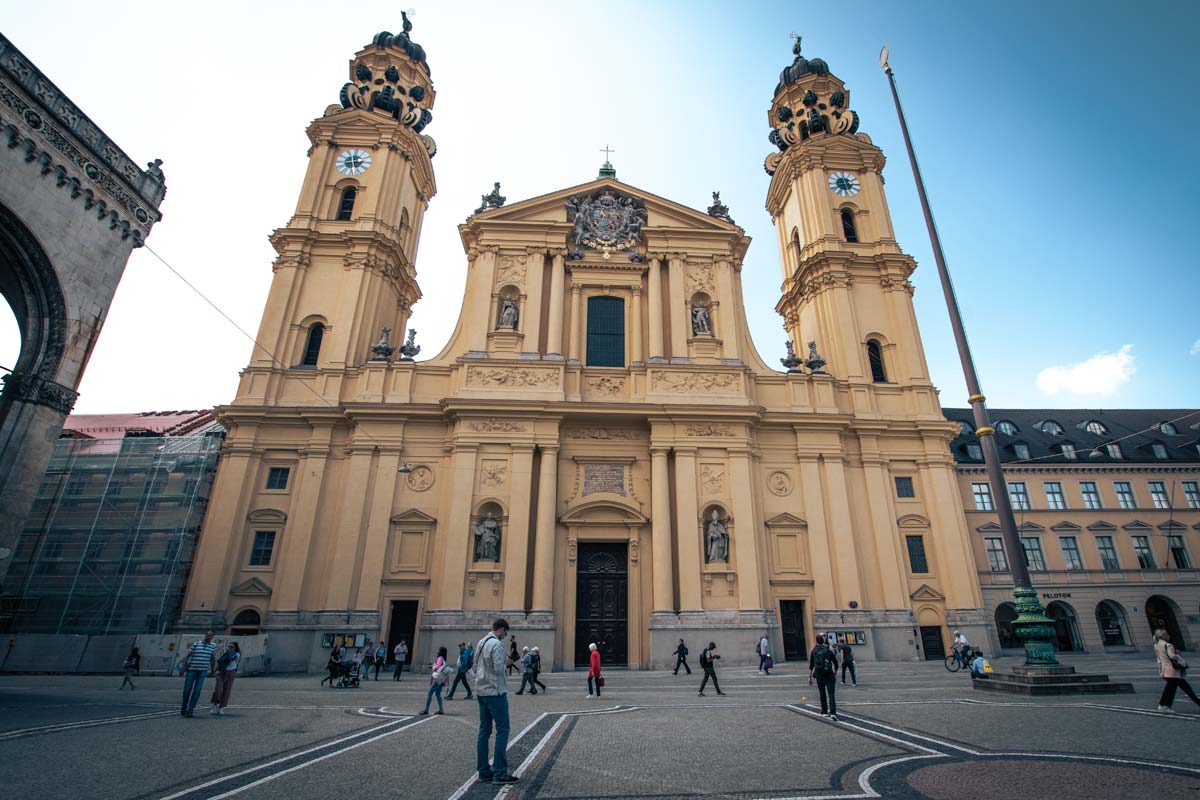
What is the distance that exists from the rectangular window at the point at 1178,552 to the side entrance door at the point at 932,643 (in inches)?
661

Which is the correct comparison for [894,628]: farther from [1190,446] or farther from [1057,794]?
[1190,446]

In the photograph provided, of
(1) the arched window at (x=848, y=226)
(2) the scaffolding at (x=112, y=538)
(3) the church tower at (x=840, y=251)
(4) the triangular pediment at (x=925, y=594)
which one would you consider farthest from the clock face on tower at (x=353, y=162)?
(4) the triangular pediment at (x=925, y=594)

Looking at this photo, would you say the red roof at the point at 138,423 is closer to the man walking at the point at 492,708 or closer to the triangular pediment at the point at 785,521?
the triangular pediment at the point at 785,521

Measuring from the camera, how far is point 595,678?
40.8 ft

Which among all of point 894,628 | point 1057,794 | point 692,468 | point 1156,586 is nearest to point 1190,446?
point 1156,586

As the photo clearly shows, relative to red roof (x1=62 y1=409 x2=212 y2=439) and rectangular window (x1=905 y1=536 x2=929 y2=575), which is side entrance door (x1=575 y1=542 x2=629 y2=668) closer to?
rectangular window (x1=905 y1=536 x2=929 y2=575)

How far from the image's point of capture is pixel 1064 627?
28.3 meters

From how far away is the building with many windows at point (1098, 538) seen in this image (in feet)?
91.1

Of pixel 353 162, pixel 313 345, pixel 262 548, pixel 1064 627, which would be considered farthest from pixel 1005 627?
pixel 353 162

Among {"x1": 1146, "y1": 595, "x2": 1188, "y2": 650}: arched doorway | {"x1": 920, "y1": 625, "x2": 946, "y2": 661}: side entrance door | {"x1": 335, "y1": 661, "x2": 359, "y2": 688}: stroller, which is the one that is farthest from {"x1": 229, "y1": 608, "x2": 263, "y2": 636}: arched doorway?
{"x1": 1146, "y1": 595, "x2": 1188, "y2": 650}: arched doorway

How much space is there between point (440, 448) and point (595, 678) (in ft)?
39.7

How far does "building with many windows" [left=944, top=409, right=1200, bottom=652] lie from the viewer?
27.8 metres

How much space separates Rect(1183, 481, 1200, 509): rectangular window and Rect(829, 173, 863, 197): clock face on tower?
22.5 metres

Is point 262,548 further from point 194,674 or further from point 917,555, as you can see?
point 917,555
